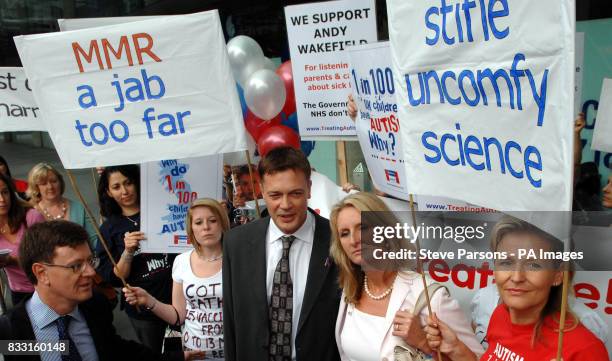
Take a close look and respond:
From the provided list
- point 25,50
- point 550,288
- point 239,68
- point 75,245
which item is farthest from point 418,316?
point 239,68

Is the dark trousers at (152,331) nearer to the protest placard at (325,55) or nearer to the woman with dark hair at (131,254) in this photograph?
the woman with dark hair at (131,254)

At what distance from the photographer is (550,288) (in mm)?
1935

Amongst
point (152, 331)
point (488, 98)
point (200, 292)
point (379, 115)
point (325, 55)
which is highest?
point (325, 55)

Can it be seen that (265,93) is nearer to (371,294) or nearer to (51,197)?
(51,197)

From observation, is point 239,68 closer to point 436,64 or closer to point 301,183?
point 301,183

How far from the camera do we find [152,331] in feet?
13.0

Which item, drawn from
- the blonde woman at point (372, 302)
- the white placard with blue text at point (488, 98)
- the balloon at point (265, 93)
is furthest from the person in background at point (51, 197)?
the white placard with blue text at point (488, 98)

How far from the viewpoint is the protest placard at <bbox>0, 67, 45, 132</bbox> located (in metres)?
5.05

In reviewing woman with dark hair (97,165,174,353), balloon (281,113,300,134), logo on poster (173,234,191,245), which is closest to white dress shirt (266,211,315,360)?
logo on poster (173,234,191,245)

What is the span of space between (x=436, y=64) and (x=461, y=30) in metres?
0.17

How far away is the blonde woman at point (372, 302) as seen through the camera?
86.2 inches

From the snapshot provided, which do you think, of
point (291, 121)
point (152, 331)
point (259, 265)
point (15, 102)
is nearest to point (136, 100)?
point (259, 265)

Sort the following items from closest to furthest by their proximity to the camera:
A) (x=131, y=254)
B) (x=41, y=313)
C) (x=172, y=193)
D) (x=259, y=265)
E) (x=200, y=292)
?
(x=41, y=313) → (x=259, y=265) → (x=200, y=292) → (x=131, y=254) → (x=172, y=193)

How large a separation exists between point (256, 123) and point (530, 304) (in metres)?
3.77
